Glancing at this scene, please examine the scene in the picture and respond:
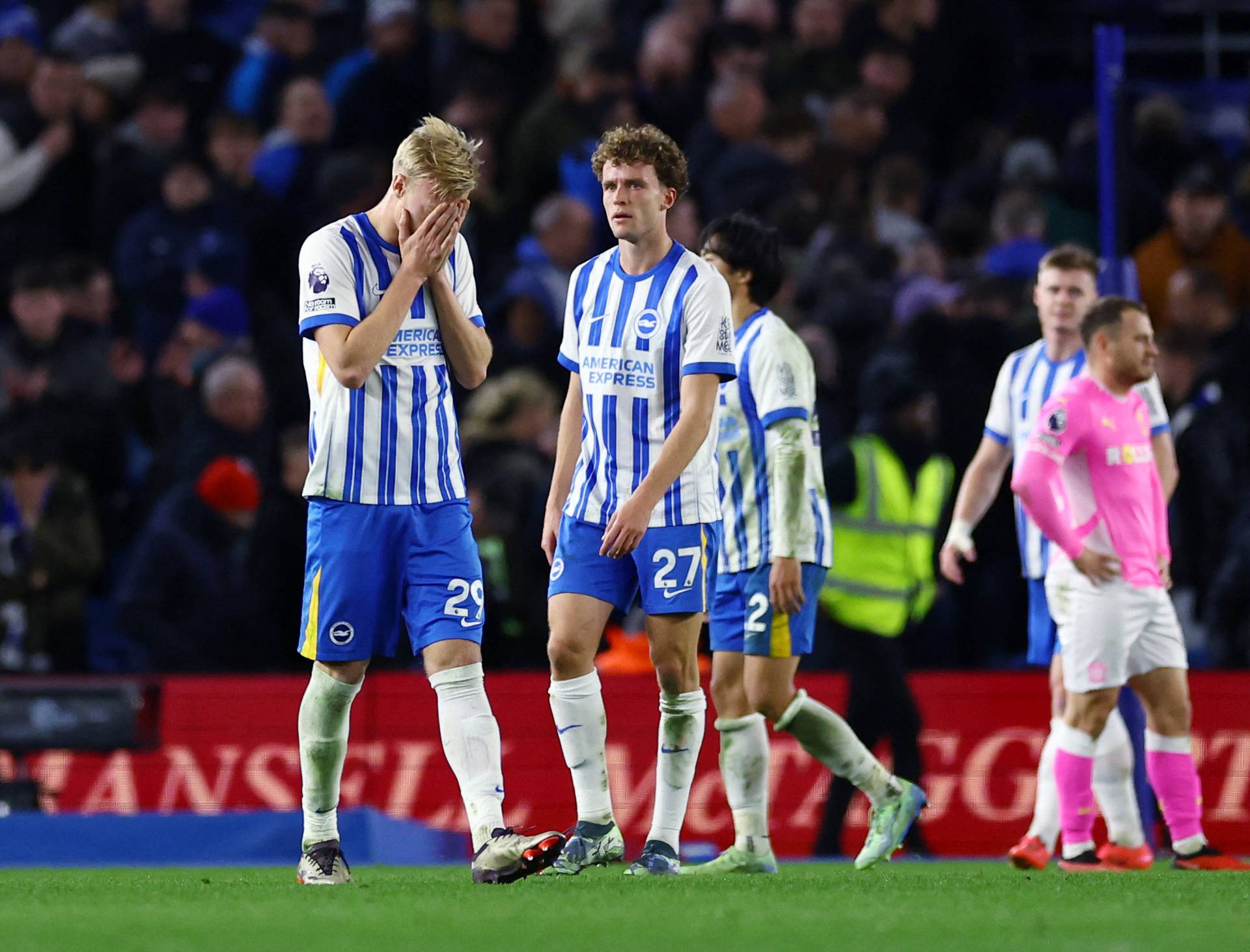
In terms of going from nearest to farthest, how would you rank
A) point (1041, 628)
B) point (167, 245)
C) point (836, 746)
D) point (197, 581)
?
point (836, 746) < point (1041, 628) < point (197, 581) < point (167, 245)

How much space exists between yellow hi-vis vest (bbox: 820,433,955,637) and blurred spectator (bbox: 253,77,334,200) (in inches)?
193

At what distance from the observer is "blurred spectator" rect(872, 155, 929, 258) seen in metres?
13.2

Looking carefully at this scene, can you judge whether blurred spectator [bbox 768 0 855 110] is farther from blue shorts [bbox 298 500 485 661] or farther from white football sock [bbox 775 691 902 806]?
blue shorts [bbox 298 500 485 661]

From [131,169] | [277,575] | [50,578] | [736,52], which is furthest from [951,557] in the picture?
[131,169]

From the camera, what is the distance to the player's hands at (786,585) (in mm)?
7414

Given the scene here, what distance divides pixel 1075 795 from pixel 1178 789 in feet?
1.31

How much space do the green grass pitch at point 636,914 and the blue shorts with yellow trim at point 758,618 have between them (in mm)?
1005

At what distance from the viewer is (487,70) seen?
13484 millimetres

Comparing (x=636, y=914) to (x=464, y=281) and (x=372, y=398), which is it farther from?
(x=464, y=281)

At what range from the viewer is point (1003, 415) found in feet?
28.7

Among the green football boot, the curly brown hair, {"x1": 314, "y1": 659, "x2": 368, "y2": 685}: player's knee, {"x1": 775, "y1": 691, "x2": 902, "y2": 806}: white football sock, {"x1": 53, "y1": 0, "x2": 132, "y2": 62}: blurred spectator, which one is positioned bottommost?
the green football boot

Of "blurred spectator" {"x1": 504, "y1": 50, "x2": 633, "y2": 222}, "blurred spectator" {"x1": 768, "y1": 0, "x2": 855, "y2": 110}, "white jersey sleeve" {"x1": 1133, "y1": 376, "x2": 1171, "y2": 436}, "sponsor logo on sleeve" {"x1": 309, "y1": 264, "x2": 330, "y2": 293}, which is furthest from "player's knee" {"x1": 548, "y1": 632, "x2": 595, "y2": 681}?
"blurred spectator" {"x1": 768, "y1": 0, "x2": 855, "y2": 110}

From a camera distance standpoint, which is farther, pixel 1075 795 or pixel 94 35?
pixel 94 35

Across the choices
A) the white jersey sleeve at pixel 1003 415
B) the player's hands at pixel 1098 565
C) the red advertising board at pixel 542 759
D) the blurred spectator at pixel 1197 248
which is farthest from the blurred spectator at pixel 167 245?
the player's hands at pixel 1098 565
